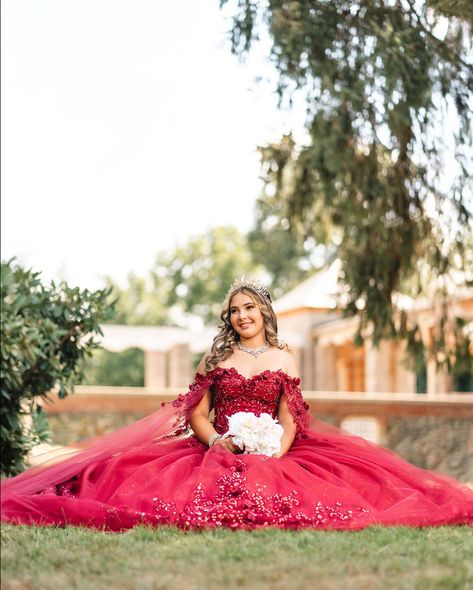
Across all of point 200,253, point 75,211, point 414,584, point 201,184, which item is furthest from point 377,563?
point 200,253

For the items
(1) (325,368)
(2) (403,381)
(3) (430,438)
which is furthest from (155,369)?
(3) (430,438)

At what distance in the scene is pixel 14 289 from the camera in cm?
588

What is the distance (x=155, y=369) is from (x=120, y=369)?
1882 cm

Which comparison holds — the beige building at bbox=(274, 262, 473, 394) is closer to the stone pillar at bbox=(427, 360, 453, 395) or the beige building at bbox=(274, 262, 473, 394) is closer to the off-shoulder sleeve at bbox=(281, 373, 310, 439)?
the stone pillar at bbox=(427, 360, 453, 395)

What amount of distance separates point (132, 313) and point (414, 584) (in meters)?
46.1

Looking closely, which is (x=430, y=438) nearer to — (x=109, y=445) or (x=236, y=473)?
(x=109, y=445)

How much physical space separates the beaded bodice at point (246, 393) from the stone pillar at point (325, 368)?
70.0ft

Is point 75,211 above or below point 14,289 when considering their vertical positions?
above

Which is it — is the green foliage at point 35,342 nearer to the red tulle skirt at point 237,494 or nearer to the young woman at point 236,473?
the young woman at point 236,473

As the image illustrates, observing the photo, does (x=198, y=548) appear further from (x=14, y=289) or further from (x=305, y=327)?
(x=305, y=327)

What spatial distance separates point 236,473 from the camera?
16.0 ft

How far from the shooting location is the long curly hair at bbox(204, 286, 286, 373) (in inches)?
226

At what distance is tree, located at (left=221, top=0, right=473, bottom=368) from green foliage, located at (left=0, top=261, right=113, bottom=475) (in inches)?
167

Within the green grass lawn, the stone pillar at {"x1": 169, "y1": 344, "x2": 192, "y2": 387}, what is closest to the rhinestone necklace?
the green grass lawn
